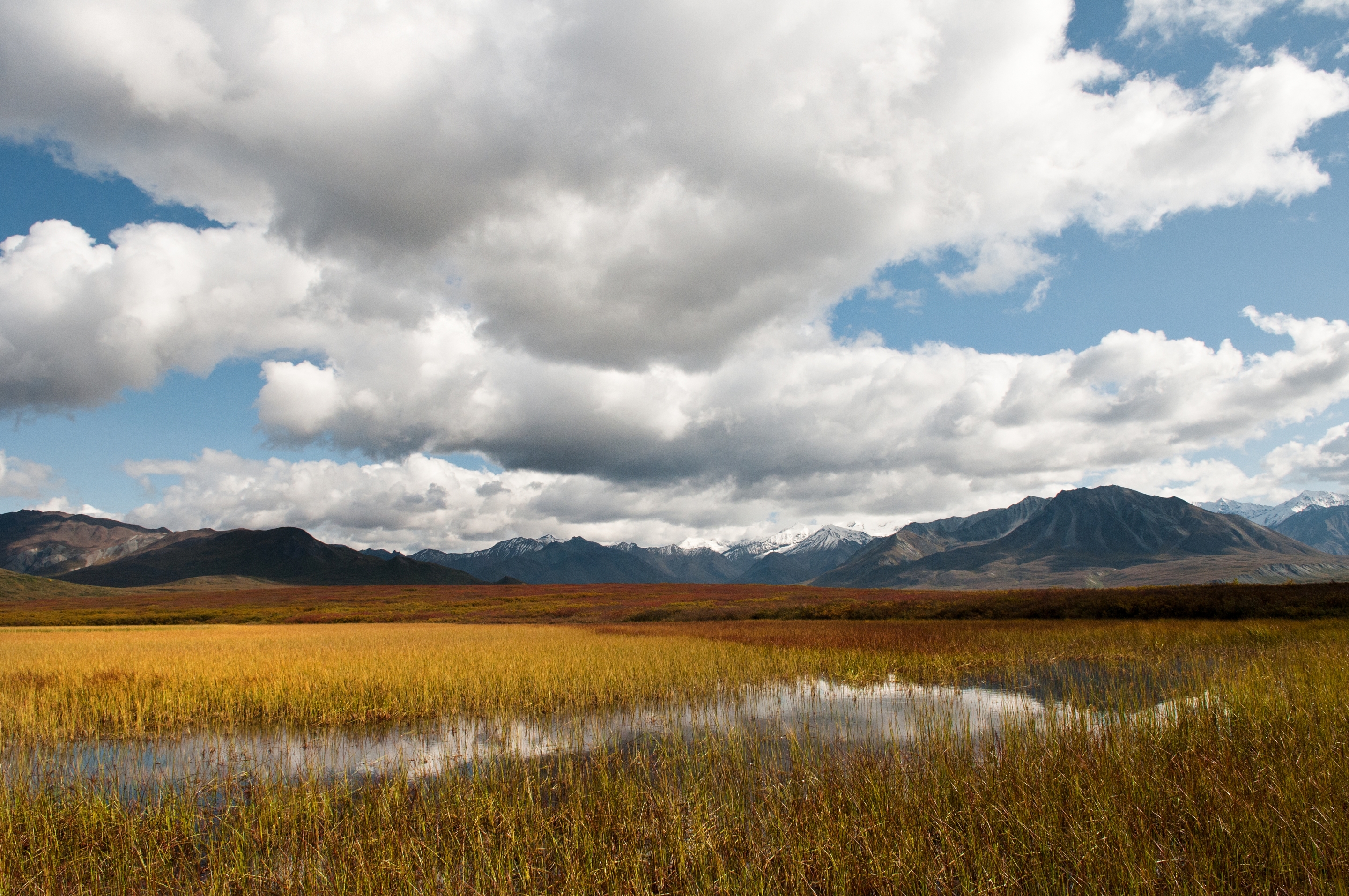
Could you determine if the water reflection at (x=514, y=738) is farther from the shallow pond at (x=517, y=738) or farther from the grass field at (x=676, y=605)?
the grass field at (x=676, y=605)

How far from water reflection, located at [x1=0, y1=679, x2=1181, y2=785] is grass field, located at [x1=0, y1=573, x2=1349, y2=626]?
2927 cm

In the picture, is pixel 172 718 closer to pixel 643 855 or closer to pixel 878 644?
pixel 643 855

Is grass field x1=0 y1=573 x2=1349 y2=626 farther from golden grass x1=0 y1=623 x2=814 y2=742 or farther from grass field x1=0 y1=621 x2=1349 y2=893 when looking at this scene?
grass field x1=0 y1=621 x2=1349 y2=893

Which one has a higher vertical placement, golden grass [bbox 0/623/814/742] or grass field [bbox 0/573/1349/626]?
golden grass [bbox 0/623/814/742]

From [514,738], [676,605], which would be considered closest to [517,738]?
[514,738]

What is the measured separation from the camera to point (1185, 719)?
27.9 feet

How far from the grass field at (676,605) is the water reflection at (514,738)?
29.3m

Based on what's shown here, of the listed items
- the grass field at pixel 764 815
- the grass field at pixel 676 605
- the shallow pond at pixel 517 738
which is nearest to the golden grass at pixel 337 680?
the grass field at pixel 764 815

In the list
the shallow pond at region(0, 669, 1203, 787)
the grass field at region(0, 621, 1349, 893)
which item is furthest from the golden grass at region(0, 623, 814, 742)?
the shallow pond at region(0, 669, 1203, 787)

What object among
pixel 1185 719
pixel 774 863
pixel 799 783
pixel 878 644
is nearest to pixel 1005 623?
pixel 878 644

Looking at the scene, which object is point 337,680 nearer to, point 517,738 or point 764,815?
point 517,738

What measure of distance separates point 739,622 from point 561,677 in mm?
27706

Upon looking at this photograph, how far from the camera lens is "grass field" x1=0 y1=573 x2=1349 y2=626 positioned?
1342 inches

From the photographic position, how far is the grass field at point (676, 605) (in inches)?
1342
